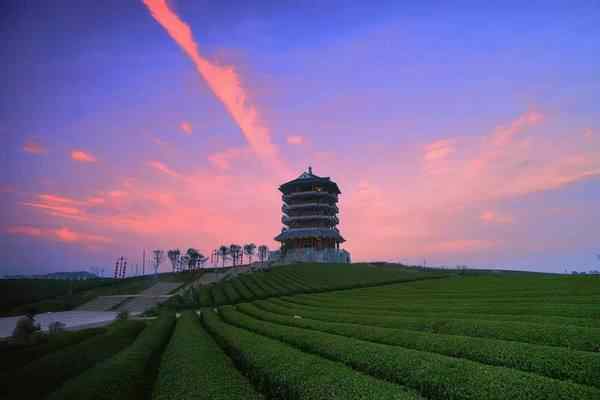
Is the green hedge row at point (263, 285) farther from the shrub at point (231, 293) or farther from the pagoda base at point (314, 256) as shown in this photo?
the pagoda base at point (314, 256)

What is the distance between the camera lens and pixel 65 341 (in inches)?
927

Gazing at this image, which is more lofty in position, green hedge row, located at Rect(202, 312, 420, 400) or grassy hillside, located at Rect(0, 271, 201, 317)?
green hedge row, located at Rect(202, 312, 420, 400)

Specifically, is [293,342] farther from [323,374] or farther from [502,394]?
[502,394]

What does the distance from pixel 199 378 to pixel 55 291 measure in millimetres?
77803

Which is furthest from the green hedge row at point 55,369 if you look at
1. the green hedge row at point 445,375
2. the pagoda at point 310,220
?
the pagoda at point 310,220

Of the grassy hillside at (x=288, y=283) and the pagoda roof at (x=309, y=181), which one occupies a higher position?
the pagoda roof at (x=309, y=181)

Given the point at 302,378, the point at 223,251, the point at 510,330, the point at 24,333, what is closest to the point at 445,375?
the point at 302,378

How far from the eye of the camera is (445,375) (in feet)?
30.5

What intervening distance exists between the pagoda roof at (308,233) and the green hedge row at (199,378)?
8231 centimetres

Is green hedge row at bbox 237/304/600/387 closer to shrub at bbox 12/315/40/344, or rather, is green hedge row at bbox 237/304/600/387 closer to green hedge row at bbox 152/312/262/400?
green hedge row at bbox 152/312/262/400

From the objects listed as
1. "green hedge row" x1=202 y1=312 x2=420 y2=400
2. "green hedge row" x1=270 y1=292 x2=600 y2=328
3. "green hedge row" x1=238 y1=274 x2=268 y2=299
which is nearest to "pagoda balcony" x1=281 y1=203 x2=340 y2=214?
"green hedge row" x1=238 y1=274 x2=268 y2=299

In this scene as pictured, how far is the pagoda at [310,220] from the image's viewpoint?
9588 centimetres

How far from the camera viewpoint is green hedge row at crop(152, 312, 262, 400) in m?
9.15

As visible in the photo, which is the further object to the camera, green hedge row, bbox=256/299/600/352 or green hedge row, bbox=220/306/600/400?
green hedge row, bbox=256/299/600/352
